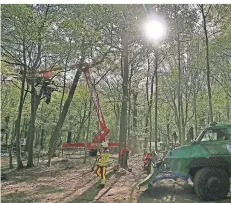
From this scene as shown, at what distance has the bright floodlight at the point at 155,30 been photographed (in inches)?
552

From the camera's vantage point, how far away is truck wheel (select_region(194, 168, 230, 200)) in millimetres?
8016

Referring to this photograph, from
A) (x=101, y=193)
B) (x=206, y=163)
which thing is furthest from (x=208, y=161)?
(x=101, y=193)

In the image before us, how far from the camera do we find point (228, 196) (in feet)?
27.6

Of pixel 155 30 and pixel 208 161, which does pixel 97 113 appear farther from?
pixel 208 161

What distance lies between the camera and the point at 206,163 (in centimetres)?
836

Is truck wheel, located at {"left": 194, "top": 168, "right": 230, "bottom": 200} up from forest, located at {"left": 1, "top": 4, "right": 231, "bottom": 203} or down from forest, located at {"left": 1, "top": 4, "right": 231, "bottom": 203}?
down

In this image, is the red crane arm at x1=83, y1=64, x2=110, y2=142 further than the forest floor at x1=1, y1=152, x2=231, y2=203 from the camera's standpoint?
Yes

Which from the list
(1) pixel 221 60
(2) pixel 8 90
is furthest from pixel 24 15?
(2) pixel 8 90

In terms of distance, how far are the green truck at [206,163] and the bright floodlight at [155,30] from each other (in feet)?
21.9

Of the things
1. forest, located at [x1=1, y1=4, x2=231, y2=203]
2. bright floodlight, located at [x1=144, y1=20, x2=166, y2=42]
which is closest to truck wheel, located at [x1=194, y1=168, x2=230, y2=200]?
forest, located at [x1=1, y1=4, x2=231, y2=203]

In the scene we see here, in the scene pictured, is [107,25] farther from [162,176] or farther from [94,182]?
[162,176]

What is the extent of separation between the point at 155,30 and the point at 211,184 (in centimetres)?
964

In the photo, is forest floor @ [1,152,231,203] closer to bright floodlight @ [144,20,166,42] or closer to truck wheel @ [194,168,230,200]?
truck wheel @ [194,168,230,200]

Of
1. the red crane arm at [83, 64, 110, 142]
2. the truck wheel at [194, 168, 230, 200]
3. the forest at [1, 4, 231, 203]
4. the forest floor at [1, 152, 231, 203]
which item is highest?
the forest at [1, 4, 231, 203]
